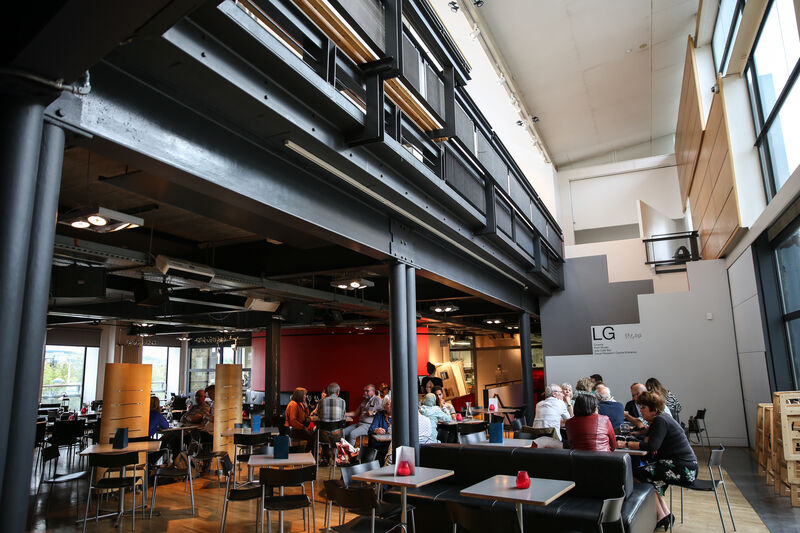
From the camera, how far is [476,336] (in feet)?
67.7

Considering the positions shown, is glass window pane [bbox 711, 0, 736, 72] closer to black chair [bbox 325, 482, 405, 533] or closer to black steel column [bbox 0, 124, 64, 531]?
black chair [bbox 325, 482, 405, 533]

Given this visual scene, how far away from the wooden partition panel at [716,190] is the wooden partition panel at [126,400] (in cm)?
893

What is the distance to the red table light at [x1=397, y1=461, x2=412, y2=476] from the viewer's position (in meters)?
4.17

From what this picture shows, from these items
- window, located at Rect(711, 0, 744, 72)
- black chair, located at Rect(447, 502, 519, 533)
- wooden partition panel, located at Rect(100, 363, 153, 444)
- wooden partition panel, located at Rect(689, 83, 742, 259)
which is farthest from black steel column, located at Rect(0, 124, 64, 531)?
window, located at Rect(711, 0, 744, 72)

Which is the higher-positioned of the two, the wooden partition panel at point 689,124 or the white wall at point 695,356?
the wooden partition panel at point 689,124

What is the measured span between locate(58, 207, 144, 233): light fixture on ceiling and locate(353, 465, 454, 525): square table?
116 inches

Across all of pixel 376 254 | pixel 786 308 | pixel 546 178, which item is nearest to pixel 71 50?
pixel 376 254

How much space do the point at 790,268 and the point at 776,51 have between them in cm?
280

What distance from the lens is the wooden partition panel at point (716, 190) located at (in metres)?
8.02

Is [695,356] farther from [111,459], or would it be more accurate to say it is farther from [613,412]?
[111,459]

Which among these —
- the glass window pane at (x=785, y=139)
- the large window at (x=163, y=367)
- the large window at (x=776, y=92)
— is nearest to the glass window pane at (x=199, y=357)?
the large window at (x=163, y=367)

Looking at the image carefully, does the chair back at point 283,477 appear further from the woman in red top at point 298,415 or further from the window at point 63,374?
the window at point 63,374

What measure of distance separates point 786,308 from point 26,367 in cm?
871

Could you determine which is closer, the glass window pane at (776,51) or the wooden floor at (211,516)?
the wooden floor at (211,516)
